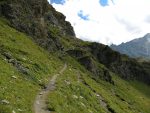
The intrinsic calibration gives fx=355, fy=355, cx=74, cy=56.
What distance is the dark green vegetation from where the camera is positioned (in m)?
37.5

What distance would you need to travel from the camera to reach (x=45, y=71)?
206 feet

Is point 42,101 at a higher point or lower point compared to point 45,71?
lower

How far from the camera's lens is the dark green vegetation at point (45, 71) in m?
37.5

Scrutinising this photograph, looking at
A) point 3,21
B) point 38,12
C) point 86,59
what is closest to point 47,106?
point 3,21

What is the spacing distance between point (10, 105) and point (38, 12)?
345 ft

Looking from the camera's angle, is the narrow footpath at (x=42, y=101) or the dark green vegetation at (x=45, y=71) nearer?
the narrow footpath at (x=42, y=101)

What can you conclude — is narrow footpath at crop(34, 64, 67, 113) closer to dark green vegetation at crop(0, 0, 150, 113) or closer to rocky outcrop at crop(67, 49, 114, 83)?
dark green vegetation at crop(0, 0, 150, 113)

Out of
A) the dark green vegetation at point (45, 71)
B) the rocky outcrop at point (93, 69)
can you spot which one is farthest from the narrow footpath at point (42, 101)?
the rocky outcrop at point (93, 69)

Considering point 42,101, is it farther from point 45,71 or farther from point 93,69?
point 93,69

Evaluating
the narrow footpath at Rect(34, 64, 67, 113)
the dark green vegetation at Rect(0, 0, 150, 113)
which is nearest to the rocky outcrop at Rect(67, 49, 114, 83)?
the dark green vegetation at Rect(0, 0, 150, 113)

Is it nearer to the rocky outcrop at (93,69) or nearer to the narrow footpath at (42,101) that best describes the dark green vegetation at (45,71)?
the rocky outcrop at (93,69)

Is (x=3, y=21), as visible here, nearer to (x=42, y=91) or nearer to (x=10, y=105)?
(x=42, y=91)

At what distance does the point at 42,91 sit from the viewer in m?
43.6

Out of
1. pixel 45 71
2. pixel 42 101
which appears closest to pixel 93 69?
pixel 45 71
